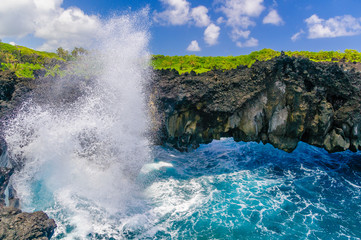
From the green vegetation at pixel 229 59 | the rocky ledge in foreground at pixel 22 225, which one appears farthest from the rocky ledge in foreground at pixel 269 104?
the rocky ledge in foreground at pixel 22 225

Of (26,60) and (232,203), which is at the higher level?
(26,60)

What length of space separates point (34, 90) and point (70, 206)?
8653mm

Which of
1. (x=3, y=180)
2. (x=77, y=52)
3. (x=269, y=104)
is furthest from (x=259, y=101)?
(x=77, y=52)

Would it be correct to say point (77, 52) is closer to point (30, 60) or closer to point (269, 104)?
point (30, 60)

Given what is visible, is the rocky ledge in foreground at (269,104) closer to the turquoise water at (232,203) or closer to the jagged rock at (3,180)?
the turquoise water at (232,203)

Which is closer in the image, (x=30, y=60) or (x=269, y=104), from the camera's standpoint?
(x=269, y=104)

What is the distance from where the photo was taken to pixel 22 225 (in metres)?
7.31

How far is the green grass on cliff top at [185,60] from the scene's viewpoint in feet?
56.8

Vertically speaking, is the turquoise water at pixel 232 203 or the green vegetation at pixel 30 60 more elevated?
the green vegetation at pixel 30 60

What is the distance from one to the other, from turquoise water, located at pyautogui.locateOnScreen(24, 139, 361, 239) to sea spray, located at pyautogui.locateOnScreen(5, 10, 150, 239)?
137mm

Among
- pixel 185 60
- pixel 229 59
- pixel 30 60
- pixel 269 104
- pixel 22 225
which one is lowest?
pixel 22 225

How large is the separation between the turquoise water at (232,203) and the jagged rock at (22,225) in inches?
91.9

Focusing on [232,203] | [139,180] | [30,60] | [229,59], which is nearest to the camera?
[232,203]

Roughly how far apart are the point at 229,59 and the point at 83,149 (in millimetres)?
14648
